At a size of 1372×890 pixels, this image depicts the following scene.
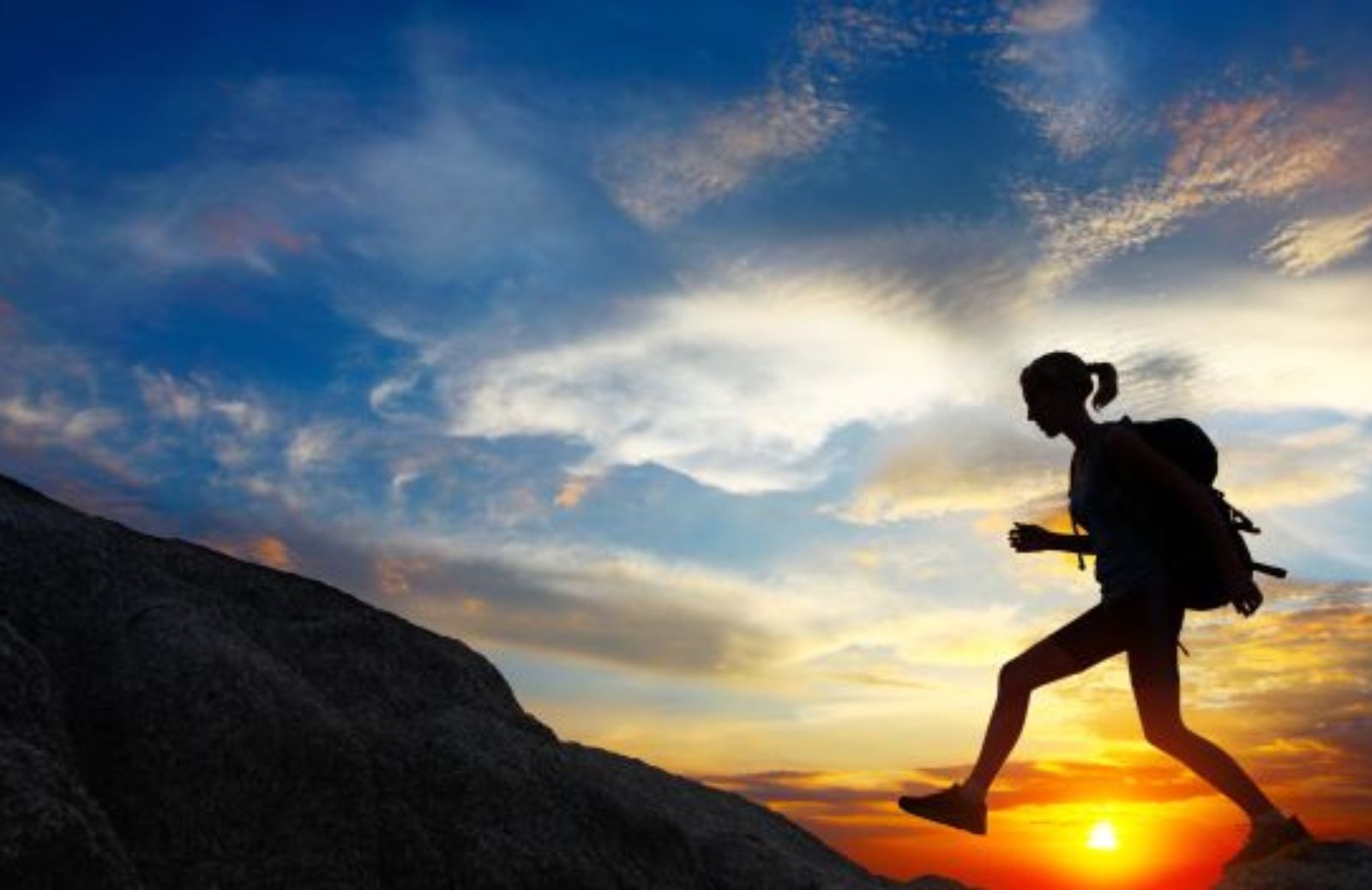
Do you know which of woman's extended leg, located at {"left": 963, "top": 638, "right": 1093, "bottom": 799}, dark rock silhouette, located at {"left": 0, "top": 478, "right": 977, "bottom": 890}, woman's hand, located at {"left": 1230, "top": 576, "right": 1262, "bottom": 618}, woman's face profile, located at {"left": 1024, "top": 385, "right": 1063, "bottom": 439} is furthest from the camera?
woman's extended leg, located at {"left": 963, "top": 638, "right": 1093, "bottom": 799}

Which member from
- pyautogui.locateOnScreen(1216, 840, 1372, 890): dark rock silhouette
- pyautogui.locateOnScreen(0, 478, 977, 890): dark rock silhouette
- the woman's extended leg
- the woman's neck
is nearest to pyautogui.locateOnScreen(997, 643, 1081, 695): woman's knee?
the woman's extended leg

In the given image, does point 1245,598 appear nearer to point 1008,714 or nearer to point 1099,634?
point 1099,634

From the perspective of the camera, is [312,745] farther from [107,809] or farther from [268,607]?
[268,607]

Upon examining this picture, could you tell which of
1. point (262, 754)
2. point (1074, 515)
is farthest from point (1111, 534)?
point (262, 754)

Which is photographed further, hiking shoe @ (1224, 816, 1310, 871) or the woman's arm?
the woman's arm

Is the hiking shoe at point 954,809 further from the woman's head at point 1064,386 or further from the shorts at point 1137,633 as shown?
the woman's head at point 1064,386

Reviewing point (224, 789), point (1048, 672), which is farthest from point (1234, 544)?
point (224, 789)

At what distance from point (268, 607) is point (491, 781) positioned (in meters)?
2.25

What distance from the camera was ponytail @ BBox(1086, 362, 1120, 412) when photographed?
8188 millimetres

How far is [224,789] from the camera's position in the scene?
6395mm

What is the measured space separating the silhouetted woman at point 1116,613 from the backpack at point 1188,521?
0.25 ft

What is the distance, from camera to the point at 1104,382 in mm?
8219

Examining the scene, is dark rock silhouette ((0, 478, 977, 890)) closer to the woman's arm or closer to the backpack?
the woman's arm

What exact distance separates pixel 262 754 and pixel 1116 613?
5250 mm
